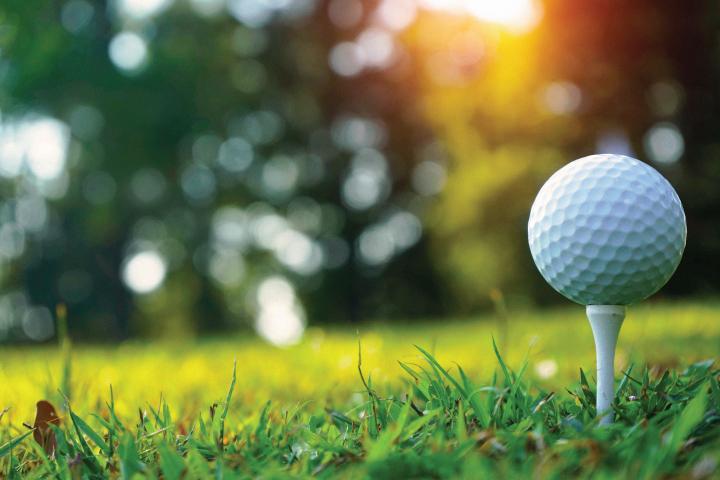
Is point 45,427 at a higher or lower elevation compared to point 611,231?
lower

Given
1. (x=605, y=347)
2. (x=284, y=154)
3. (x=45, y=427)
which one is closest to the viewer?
(x=605, y=347)

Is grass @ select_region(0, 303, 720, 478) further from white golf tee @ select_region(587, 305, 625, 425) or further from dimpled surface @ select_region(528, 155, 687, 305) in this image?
dimpled surface @ select_region(528, 155, 687, 305)

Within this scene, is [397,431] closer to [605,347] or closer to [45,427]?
[605,347]

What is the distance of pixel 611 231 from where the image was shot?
75.2 inches

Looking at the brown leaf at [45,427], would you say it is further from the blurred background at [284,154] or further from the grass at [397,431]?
the blurred background at [284,154]

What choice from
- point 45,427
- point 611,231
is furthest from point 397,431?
point 45,427

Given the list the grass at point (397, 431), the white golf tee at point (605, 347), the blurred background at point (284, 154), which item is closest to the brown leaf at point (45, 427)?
the grass at point (397, 431)

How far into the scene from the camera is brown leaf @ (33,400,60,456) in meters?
1.93

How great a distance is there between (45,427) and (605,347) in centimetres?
162

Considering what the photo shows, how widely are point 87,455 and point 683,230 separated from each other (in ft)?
5.80

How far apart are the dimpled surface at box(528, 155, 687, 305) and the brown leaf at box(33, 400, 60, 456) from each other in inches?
59.9

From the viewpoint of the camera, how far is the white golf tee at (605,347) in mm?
1749

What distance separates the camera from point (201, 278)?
62.2ft

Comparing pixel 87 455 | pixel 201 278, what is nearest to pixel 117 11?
pixel 201 278
